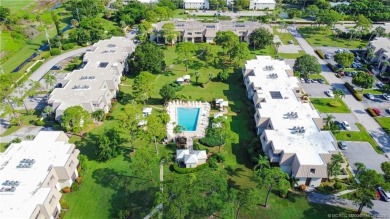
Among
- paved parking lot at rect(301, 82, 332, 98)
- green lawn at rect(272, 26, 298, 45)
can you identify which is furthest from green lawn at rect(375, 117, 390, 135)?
green lawn at rect(272, 26, 298, 45)

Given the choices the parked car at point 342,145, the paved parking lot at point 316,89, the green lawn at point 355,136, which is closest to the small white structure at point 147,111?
the green lawn at point 355,136

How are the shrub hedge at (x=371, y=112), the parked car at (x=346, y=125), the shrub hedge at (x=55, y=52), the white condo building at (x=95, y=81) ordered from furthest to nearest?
the shrub hedge at (x=55, y=52) < the shrub hedge at (x=371, y=112) < the white condo building at (x=95, y=81) < the parked car at (x=346, y=125)

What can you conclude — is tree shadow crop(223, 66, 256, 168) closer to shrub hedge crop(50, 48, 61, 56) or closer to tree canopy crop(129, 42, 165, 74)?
tree canopy crop(129, 42, 165, 74)

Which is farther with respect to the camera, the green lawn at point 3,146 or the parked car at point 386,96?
the parked car at point 386,96

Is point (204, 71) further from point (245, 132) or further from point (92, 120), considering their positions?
point (92, 120)

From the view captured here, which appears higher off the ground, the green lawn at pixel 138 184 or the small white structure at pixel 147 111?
the small white structure at pixel 147 111

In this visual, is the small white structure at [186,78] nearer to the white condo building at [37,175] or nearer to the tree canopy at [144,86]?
the tree canopy at [144,86]

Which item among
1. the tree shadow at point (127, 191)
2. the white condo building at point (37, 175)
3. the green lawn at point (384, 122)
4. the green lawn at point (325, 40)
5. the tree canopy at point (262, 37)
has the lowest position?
the tree shadow at point (127, 191)
